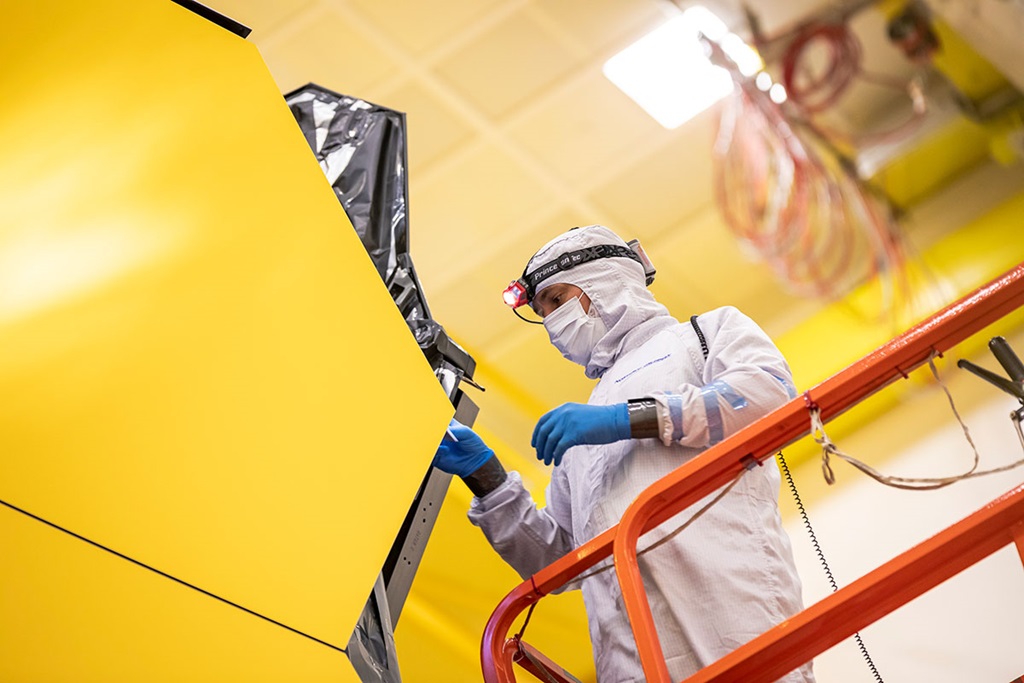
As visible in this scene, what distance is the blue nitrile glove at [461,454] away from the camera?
2318mm

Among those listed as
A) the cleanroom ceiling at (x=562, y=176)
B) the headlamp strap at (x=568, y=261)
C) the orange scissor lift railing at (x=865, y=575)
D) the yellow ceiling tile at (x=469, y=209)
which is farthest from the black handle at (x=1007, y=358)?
the yellow ceiling tile at (x=469, y=209)

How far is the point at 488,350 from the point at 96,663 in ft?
12.0

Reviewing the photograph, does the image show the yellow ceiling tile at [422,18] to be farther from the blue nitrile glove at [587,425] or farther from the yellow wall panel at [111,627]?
the yellow wall panel at [111,627]

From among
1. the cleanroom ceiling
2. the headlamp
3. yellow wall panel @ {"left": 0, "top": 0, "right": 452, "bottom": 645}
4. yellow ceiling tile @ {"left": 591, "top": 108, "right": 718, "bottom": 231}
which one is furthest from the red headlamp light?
yellow ceiling tile @ {"left": 591, "top": 108, "right": 718, "bottom": 231}

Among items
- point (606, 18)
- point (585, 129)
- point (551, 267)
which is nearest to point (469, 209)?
point (585, 129)

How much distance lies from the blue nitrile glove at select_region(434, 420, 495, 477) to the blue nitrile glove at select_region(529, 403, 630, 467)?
0.72 feet

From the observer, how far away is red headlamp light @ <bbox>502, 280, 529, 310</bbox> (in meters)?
2.53

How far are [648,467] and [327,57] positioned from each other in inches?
89.4

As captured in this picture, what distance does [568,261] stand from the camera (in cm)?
253

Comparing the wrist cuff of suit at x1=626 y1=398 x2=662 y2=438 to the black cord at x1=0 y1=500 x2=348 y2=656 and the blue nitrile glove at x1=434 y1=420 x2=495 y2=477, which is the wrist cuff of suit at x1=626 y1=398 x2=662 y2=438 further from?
the black cord at x1=0 y1=500 x2=348 y2=656

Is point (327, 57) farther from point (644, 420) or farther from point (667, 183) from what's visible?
point (644, 420)

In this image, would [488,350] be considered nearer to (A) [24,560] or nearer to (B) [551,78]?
(B) [551,78]

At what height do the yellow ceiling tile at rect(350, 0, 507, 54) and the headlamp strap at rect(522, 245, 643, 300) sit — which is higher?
the yellow ceiling tile at rect(350, 0, 507, 54)

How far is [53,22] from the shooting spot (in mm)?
1526
